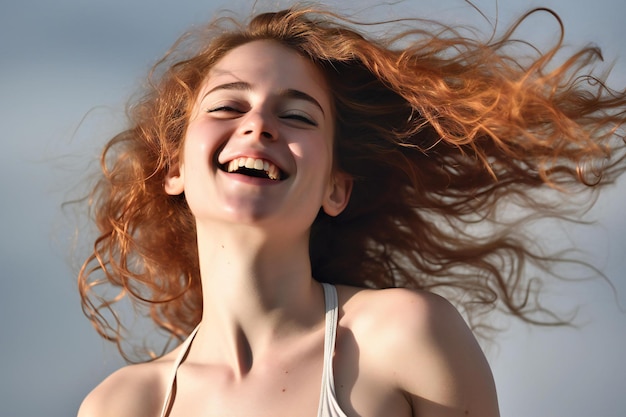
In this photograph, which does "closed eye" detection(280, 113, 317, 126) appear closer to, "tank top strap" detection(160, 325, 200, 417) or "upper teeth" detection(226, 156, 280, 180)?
"upper teeth" detection(226, 156, 280, 180)

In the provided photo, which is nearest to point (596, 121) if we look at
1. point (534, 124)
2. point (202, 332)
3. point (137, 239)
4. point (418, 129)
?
point (534, 124)

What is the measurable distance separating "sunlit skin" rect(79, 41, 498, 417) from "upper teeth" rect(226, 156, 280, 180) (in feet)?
0.04

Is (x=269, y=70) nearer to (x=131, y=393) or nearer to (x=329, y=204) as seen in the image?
(x=329, y=204)

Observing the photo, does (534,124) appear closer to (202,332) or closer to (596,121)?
(596,121)

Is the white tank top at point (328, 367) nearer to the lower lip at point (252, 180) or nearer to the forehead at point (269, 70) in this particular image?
the lower lip at point (252, 180)

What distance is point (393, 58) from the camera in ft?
10.7

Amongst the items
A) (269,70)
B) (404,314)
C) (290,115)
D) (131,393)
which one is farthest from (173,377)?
(269,70)

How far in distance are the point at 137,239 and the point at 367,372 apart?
118cm

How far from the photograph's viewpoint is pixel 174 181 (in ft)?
11.2

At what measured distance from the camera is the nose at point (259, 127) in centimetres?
299

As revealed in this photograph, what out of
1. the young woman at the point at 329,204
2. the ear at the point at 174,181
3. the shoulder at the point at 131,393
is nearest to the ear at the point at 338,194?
the young woman at the point at 329,204

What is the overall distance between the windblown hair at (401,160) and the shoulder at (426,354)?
22.2 inches

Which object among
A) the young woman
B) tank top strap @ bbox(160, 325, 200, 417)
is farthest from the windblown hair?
tank top strap @ bbox(160, 325, 200, 417)

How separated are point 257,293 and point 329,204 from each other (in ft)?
1.30
